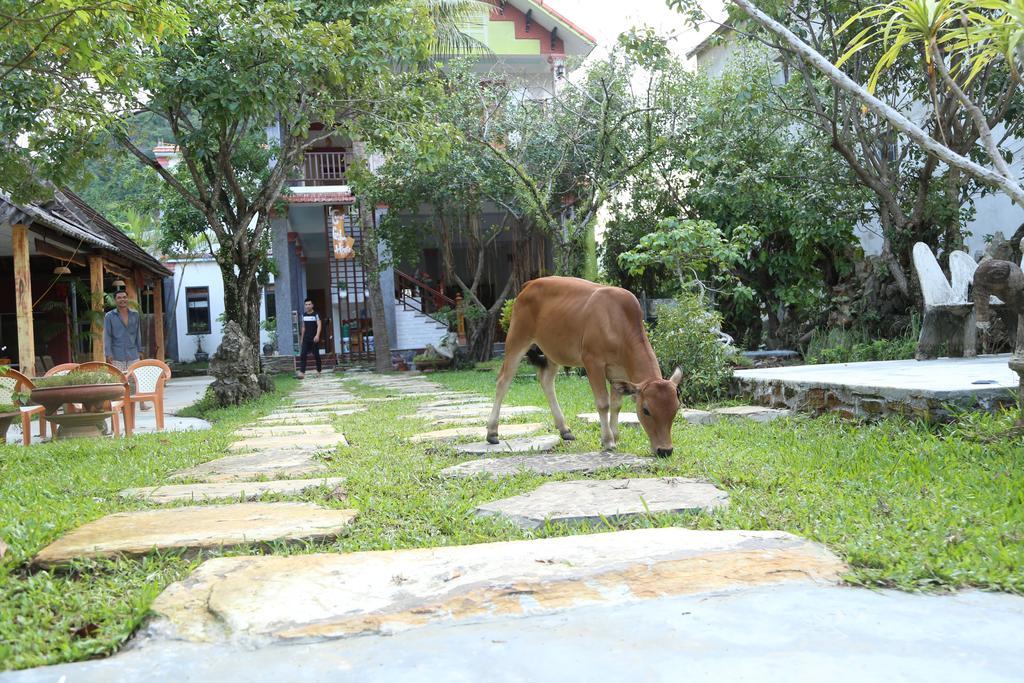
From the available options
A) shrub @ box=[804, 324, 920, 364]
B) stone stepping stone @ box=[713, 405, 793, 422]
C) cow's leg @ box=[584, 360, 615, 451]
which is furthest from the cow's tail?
shrub @ box=[804, 324, 920, 364]

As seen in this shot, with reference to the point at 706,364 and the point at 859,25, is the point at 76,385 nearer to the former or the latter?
the point at 706,364

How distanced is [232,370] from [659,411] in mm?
8187

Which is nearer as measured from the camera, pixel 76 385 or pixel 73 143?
pixel 76 385

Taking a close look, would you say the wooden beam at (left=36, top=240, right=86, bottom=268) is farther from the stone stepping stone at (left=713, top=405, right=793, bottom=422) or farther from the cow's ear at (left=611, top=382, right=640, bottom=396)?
the cow's ear at (left=611, top=382, right=640, bottom=396)

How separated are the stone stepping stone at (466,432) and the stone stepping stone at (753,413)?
159 cm

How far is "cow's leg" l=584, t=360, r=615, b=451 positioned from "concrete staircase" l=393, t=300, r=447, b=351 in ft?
54.3

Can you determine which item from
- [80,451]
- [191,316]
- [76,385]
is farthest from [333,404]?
[191,316]

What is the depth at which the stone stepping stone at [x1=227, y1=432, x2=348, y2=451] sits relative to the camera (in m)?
5.94

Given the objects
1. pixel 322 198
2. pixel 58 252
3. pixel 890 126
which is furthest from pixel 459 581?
pixel 322 198

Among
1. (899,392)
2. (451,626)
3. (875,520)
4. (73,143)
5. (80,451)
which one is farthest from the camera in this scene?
(73,143)

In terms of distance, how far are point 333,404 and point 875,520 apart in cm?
815

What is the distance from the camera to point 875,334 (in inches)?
456

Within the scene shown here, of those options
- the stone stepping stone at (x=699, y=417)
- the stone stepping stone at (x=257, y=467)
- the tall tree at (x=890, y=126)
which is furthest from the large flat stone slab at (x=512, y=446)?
the tall tree at (x=890, y=126)

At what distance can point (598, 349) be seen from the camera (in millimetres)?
5266
